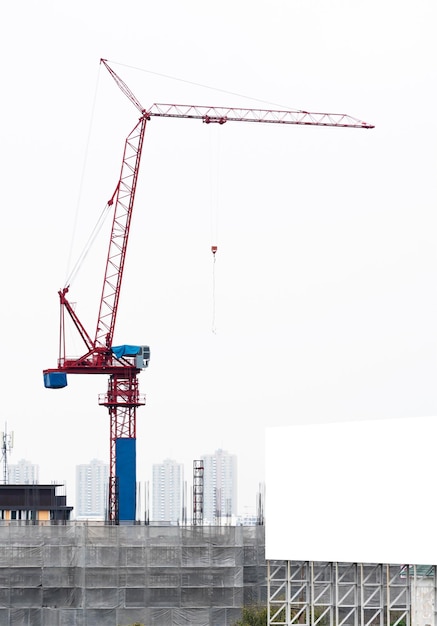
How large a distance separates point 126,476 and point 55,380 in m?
10.9

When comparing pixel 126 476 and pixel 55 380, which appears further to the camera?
pixel 55 380

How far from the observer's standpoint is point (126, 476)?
140 metres

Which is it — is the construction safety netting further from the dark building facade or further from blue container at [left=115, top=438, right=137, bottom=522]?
the dark building facade

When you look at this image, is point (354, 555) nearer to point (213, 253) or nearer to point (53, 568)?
point (53, 568)

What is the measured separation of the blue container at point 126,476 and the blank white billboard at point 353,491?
8073 cm

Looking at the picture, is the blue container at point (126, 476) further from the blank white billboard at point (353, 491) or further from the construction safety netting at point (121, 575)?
the blank white billboard at point (353, 491)

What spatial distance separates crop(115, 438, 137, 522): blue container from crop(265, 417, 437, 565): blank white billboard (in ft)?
265

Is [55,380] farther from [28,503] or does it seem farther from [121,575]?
[121,575]

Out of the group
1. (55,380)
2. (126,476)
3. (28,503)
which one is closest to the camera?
(126,476)

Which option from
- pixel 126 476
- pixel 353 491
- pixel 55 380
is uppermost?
pixel 55 380

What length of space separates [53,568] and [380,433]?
47588 millimetres

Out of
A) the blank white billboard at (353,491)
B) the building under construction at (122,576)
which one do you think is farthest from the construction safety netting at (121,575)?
the blank white billboard at (353,491)

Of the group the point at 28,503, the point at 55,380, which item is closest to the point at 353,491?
the point at 55,380

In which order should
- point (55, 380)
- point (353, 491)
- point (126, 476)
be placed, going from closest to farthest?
1. point (353, 491)
2. point (126, 476)
3. point (55, 380)
